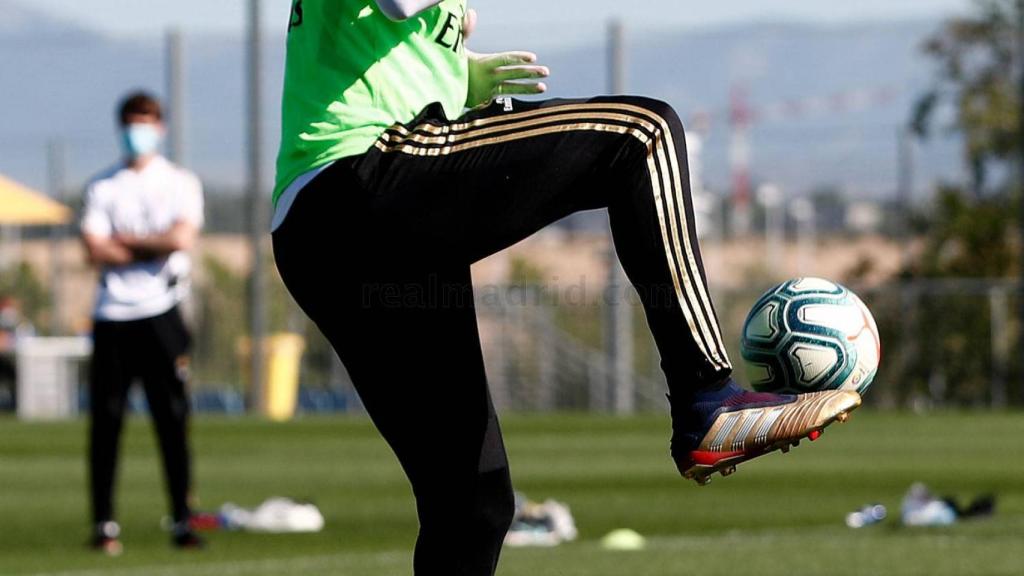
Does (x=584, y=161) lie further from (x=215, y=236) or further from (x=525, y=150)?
(x=215, y=236)

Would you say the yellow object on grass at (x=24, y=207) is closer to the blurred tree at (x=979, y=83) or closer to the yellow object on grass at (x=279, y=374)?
the yellow object on grass at (x=279, y=374)

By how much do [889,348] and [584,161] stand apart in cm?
2481

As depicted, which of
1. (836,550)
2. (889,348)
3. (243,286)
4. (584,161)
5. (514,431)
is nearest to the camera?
(584,161)

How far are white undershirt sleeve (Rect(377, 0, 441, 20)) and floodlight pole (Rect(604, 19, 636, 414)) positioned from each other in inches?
915

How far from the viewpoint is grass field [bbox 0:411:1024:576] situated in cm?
977

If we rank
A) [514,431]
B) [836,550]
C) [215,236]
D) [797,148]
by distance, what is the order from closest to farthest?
[836,550] → [514,431] → [215,236] → [797,148]

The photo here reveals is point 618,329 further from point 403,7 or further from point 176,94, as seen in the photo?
point 403,7

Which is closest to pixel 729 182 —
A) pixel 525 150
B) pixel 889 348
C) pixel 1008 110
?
pixel 1008 110

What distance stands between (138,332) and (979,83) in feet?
98.5

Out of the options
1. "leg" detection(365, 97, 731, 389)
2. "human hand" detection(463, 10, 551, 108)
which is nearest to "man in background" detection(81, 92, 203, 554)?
"human hand" detection(463, 10, 551, 108)

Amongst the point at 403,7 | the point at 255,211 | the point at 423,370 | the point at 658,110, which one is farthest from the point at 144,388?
the point at 255,211

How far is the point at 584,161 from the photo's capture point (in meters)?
4.67

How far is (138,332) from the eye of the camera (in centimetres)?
1072

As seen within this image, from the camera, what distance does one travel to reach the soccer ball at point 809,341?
491 centimetres
